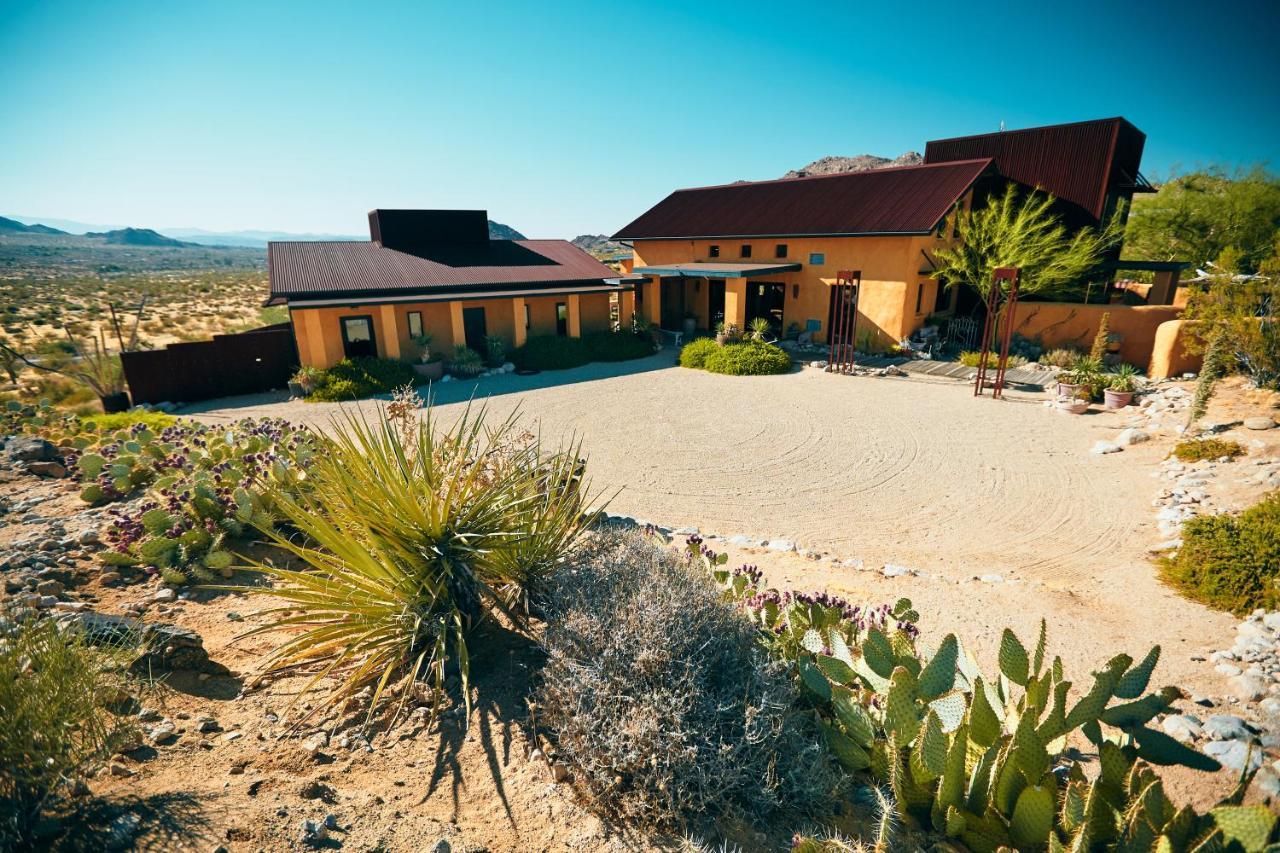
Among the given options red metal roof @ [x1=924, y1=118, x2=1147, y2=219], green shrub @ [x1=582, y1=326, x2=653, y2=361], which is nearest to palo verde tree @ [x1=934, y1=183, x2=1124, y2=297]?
red metal roof @ [x1=924, y1=118, x2=1147, y2=219]

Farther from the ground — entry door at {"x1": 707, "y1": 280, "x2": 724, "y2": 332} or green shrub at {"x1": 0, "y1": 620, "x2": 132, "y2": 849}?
entry door at {"x1": 707, "y1": 280, "x2": 724, "y2": 332}

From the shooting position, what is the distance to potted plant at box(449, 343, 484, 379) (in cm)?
1839

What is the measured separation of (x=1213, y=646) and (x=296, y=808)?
6.96 meters

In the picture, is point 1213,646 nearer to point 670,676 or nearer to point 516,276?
point 670,676

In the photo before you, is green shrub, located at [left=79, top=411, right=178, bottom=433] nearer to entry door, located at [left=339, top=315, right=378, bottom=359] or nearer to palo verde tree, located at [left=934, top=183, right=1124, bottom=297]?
entry door, located at [left=339, top=315, right=378, bottom=359]

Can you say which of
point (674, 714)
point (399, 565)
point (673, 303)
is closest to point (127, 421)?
point (399, 565)

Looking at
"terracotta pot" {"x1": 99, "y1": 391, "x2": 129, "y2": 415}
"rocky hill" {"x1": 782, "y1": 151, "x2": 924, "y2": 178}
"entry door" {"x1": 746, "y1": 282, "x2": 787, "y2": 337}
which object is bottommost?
"terracotta pot" {"x1": 99, "y1": 391, "x2": 129, "y2": 415}

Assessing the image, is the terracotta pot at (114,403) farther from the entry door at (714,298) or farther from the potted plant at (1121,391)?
the potted plant at (1121,391)

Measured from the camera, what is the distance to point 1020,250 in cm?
1883

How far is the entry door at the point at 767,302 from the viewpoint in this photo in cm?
2261

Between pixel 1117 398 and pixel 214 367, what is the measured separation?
22597 mm

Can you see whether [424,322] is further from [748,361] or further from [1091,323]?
[1091,323]

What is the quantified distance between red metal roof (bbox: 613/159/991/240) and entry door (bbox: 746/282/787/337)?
6.51 ft

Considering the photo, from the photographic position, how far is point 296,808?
2.48 m
